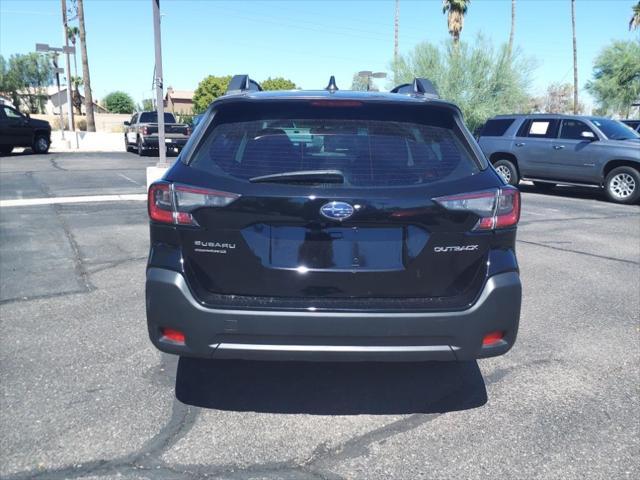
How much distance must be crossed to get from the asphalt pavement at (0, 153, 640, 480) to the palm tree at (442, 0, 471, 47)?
1589 inches

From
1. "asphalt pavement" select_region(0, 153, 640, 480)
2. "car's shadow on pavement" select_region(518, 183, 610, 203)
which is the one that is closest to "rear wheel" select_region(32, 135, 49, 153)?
"car's shadow on pavement" select_region(518, 183, 610, 203)

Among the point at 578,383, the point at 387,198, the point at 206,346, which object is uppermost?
the point at 387,198

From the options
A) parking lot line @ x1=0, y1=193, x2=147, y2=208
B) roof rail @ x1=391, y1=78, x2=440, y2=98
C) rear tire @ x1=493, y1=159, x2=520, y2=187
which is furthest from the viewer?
rear tire @ x1=493, y1=159, x2=520, y2=187

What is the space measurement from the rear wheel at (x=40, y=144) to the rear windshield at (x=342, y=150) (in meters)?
22.8

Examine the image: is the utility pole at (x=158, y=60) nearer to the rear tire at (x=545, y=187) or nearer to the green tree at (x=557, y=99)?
the rear tire at (x=545, y=187)

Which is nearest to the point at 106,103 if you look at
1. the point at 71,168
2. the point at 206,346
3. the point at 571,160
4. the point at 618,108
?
the point at 618,108

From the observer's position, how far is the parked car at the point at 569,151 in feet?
42.7

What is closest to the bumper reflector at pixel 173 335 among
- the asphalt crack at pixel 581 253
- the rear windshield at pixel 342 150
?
the rear windshield at pixel 342 150

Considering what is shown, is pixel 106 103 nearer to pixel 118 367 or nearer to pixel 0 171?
pixel 0 171

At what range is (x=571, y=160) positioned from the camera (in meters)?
13.7

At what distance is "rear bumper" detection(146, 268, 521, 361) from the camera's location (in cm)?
291

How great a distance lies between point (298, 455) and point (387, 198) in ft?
4.53

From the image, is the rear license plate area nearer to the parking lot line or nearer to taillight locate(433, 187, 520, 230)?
taillight locate(433, 187, 520, 230)

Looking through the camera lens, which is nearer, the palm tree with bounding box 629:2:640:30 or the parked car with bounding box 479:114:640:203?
the parked car with bounding box 479:114:640:203
